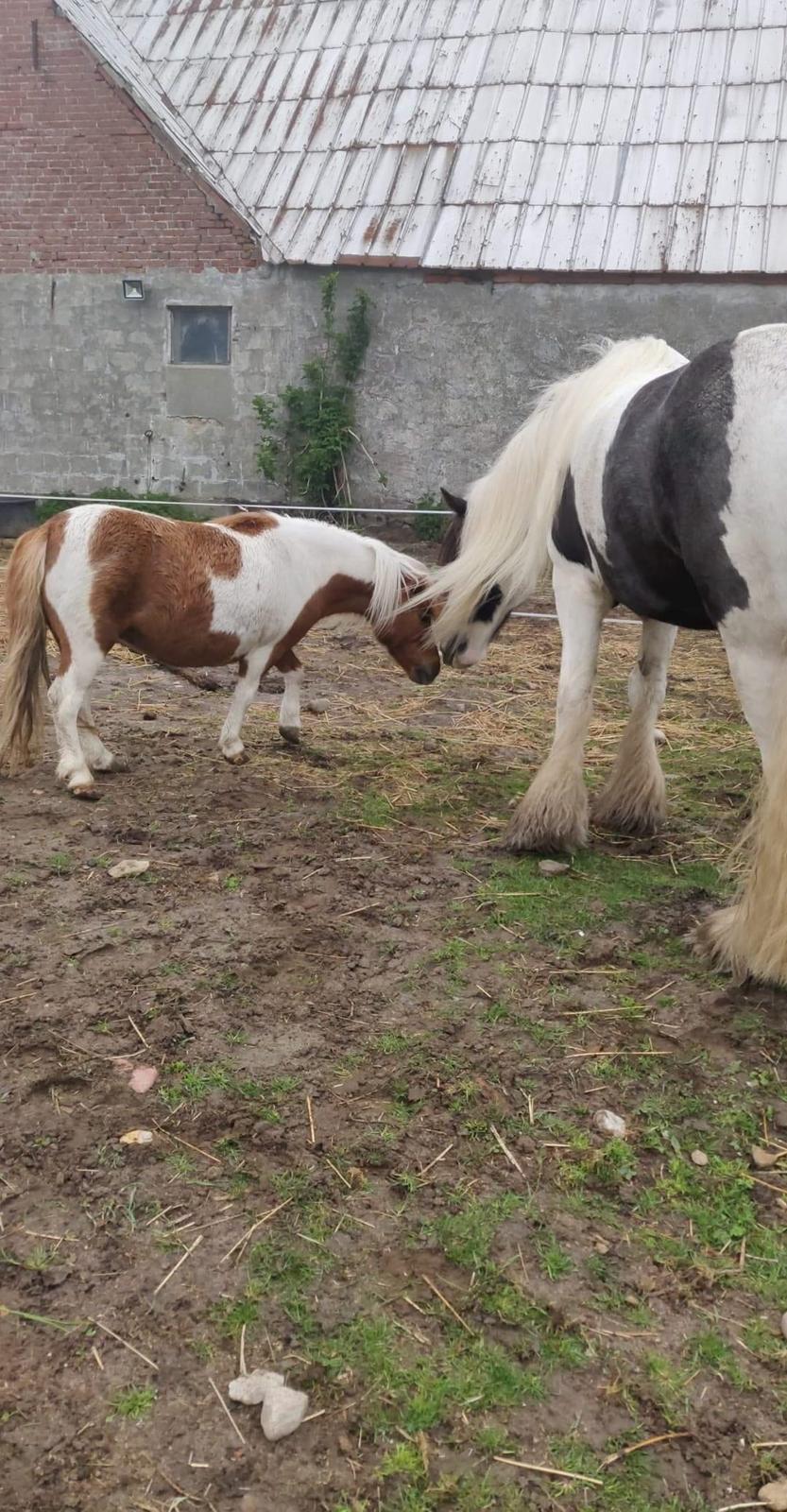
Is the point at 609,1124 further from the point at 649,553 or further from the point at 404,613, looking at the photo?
the point at 404,613

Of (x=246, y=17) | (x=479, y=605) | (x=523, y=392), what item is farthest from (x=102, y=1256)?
(x=246, y=17)

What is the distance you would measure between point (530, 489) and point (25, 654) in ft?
7.30

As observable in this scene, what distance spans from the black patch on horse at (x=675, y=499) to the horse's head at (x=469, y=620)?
113cm

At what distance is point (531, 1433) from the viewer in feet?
5.71

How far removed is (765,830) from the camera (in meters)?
2.93

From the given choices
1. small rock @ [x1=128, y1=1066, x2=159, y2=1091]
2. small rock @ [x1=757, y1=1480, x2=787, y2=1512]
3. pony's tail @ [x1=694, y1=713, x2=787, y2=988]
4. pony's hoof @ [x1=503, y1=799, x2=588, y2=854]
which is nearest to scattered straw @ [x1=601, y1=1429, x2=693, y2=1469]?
small rock @ [x1=757, y1=1480, x2=787, y2=1512]

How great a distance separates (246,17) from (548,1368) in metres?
15.8

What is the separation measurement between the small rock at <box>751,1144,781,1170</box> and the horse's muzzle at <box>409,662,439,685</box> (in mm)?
3221

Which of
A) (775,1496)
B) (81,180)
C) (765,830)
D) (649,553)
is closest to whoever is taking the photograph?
(775,1496)

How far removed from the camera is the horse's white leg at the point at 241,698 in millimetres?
4875

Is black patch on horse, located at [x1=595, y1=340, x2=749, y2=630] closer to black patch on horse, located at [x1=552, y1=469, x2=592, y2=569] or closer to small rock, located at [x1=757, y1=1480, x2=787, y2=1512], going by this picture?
black patch on horse, located at [x1=552, y1=469, x2=592, y2=569]

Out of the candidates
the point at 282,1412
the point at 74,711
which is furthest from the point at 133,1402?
the point at 74,711

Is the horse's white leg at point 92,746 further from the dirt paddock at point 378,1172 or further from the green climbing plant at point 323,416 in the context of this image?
the green climbing plant at point 323,416

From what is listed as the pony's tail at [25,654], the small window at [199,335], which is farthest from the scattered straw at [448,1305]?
the small window at [199,335]
